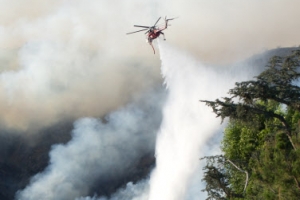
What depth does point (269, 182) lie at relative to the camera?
39.8 meters

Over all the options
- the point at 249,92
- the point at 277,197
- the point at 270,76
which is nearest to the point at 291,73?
the point at 270,76

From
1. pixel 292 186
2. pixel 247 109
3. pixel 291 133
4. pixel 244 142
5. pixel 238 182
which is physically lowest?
pixel 292 186

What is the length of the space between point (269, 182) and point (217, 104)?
9784mm

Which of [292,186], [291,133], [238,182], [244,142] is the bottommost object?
[292,186]

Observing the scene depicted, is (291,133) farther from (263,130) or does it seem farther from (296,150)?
(263,130)

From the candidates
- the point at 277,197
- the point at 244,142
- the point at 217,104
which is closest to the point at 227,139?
the point at 244,142

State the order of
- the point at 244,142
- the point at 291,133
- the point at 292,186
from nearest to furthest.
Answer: the point at 292,186
the point at 291,133
the point at 244,142

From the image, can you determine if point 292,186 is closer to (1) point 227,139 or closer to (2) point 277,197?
(2) point 277,197

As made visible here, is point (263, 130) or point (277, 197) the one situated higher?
point (263, 130)

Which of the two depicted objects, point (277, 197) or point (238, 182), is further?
point (238, 182)

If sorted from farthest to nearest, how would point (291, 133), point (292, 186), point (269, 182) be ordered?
point (291, 133) → point (269, 182) → point (292, 186)

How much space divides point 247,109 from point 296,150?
7.40 meters

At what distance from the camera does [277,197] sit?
38375mm

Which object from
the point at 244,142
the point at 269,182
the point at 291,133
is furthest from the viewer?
the point at 244,142
